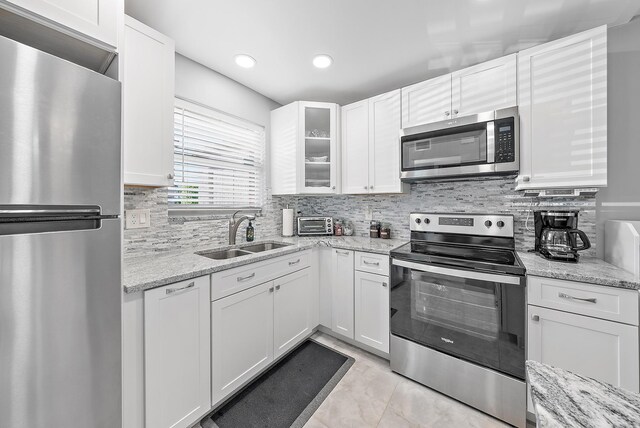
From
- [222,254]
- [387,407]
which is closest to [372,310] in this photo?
[387,407]

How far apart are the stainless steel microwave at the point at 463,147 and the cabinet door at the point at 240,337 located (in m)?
1.56

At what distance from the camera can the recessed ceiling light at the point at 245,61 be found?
6.35 feet

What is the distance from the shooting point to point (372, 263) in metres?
2.01

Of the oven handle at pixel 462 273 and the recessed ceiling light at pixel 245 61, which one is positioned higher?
the recessed ceiling light at pixel 245 61

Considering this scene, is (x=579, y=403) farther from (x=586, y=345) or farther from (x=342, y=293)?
(x=342, y=293)

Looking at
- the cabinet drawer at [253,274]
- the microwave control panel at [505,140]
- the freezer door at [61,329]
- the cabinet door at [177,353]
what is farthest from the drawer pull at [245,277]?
the microwave control panel at [505,140]

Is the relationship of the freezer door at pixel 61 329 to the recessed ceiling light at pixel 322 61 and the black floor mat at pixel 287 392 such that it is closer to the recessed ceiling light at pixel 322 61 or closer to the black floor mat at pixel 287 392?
the black floor mat at pixel 287 392

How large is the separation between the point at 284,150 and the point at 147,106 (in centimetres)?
131

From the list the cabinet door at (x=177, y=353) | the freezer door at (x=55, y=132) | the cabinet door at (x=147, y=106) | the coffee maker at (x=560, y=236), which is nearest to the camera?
the freezer door at (x=55, y=132)

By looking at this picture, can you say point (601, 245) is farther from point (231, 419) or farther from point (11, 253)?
point (11, 253)

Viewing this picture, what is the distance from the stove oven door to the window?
1615 millimetres

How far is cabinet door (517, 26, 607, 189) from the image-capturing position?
4.75 feet

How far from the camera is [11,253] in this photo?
74 cm

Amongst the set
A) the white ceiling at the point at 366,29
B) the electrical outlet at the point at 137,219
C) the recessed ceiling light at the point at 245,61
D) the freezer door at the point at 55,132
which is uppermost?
the recessed ceiling light at the point at 245,61
